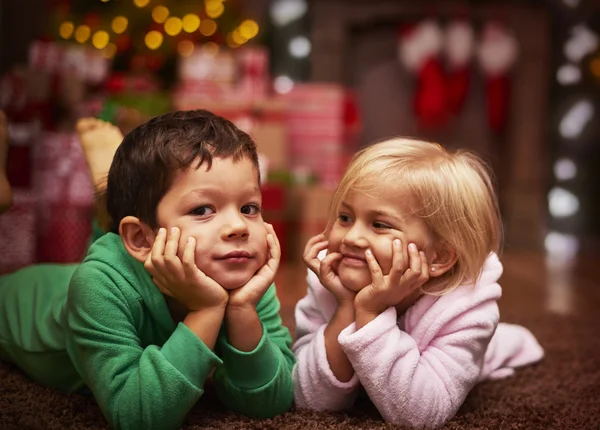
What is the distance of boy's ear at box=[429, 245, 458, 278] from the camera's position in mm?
903

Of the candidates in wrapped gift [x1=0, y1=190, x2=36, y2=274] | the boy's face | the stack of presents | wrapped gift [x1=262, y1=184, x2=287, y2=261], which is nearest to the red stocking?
the stack of presents

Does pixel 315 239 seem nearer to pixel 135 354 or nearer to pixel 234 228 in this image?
pixel 234 228

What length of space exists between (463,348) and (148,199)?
0.45m

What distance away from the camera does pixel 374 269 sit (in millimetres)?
846

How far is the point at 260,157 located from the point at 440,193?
153cm

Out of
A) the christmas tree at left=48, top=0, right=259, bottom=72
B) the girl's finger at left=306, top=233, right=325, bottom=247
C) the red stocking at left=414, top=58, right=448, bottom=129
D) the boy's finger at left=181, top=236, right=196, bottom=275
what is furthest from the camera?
the red stocking at left=414, top=58, right=448, bottom=129

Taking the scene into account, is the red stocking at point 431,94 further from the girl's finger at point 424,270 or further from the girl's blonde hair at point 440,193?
the girl's finger at point 424,270

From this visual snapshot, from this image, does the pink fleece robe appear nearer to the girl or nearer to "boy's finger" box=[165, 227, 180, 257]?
the girl

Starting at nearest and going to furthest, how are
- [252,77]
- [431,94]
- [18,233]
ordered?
[18,233] < [252,77] < [431,94]

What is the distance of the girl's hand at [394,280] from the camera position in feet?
2.74

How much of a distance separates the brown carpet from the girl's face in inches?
7.5

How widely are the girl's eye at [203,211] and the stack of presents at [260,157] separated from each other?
140 centimetres

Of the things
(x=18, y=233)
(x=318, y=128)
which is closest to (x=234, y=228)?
(x=18, y=233)

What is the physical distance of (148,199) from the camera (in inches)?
31.8
